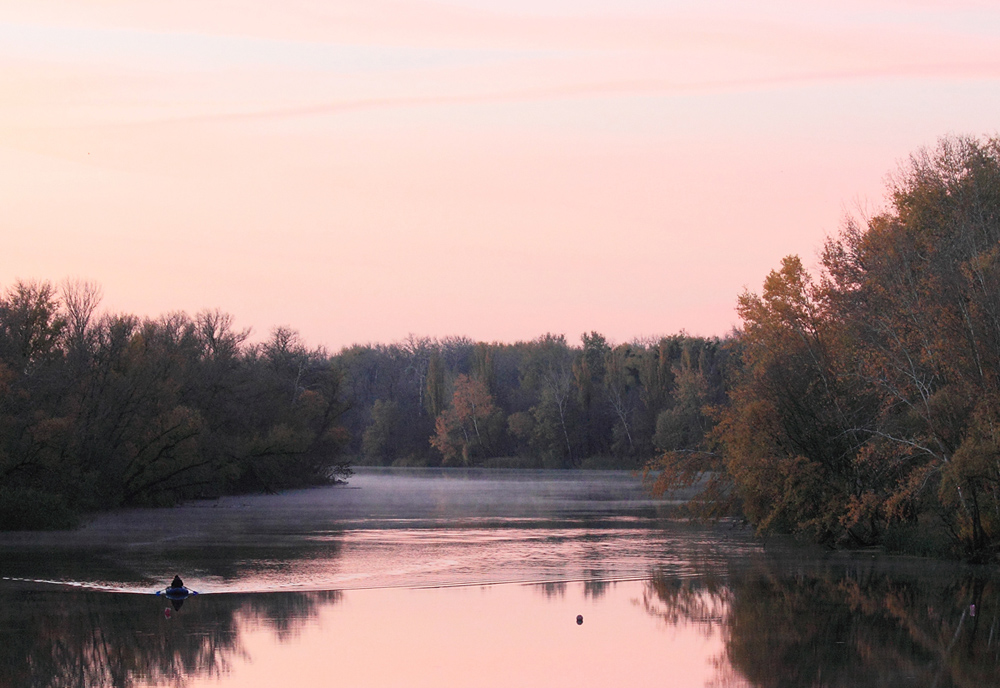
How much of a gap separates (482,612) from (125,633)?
5938 millimetres

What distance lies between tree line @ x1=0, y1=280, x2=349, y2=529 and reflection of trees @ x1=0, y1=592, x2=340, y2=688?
48.3ft

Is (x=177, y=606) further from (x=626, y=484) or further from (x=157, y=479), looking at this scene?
(x=626, y=484)

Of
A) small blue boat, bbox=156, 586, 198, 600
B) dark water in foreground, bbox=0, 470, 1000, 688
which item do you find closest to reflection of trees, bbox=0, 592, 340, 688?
dark water in foreground, bbox=0, 470, 1000, 688

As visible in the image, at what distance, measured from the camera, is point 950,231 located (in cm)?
3166

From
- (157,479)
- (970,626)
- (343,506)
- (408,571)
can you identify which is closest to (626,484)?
(343,506)

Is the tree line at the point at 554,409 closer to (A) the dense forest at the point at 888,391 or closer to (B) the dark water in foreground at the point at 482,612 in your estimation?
(A) the dense forest at the point at 888,391

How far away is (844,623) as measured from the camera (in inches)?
741

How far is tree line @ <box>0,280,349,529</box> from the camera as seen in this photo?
3525cm

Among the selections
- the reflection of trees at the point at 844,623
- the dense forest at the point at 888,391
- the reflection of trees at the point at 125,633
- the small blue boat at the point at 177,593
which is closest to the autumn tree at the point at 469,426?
the dense forest at the point at 888,391

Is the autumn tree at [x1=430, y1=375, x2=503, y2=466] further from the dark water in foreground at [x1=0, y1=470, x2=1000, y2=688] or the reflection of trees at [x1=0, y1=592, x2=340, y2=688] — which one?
the reflection of trees at [x1=0, y1=592, x2=340, y2=688]

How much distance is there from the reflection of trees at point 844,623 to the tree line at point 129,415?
20.8m

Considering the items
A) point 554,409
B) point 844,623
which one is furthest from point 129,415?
point 554,409

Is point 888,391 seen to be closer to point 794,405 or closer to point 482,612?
point 794,405

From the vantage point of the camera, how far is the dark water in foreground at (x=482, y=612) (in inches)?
599
